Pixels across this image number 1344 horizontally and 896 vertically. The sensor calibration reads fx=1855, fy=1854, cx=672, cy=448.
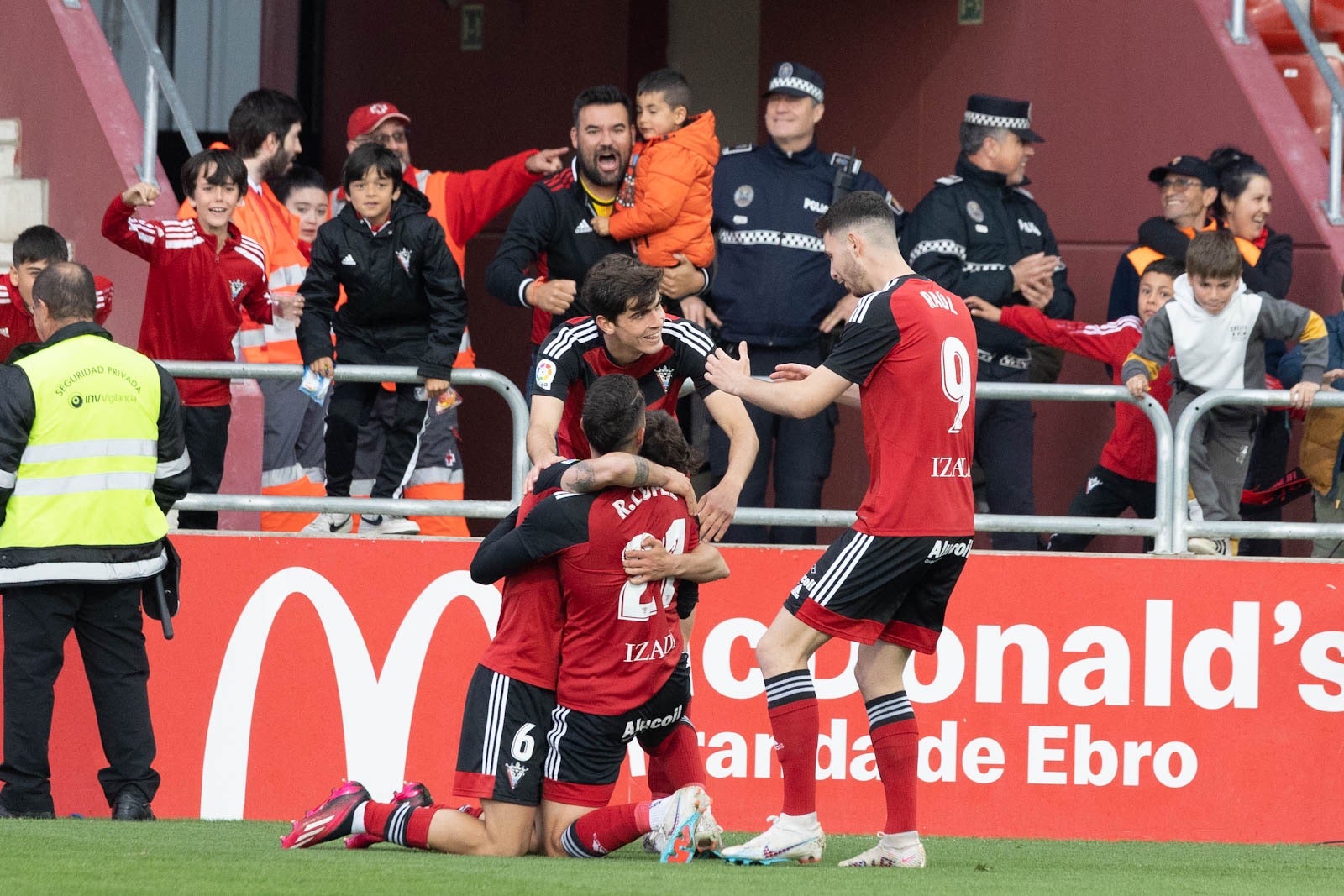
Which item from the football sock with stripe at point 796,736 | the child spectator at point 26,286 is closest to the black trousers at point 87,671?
the child spectator at point 26,286

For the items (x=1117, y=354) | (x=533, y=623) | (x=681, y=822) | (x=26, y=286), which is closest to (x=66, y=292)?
(x=26, y=286)

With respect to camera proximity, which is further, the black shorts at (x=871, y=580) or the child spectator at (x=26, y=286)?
the child spectator at (x=26, y=286)

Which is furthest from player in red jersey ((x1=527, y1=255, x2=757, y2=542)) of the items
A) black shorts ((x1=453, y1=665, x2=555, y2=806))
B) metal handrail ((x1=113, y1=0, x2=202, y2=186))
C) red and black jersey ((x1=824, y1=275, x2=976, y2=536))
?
metal handrail ((x1=113, y1=0, x2=202, y2=186))

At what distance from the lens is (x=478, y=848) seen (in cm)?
632

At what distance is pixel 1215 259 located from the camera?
837 cm

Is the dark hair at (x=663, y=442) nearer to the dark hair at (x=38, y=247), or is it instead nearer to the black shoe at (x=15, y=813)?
the black shoe at (x=15, y=813)

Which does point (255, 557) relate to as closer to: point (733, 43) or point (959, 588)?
point (959, 588)

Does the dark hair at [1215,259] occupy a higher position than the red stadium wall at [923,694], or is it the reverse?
the dark hair at [1215,259]

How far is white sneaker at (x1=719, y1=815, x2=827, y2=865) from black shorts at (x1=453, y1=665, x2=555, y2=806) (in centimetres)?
72

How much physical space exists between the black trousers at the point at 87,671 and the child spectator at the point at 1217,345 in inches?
176

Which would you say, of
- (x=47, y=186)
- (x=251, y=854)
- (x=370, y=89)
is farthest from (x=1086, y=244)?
(x=251, y=854)

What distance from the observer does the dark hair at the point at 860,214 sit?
254 inches

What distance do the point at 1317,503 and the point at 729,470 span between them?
3.97 meters

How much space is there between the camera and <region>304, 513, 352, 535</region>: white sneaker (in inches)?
336
